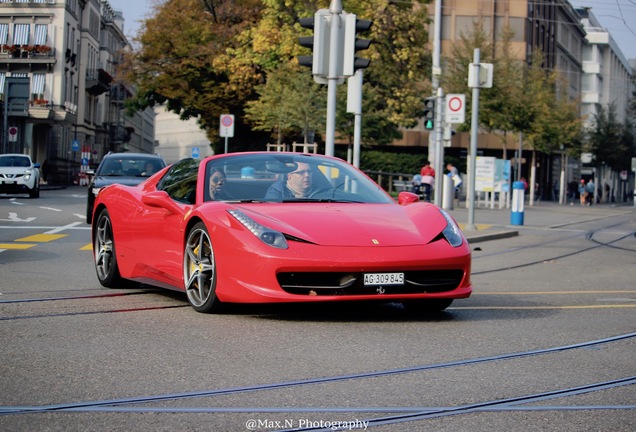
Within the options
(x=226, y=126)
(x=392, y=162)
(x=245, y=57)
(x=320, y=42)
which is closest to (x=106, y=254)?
(x=320, y=42)

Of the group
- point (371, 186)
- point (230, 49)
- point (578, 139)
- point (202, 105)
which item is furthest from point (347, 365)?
point (578, 139)

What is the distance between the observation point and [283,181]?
9.03 m

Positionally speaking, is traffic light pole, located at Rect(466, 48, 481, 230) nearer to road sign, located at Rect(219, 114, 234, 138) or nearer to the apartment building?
road sign, located at Rect(219, 114, 234, 138)

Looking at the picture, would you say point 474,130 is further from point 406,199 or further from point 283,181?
point 283,181

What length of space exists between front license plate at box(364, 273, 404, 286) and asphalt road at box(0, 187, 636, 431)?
30cm

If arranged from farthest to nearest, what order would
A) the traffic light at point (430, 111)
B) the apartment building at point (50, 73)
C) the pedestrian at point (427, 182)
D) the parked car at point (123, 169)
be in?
the apartment building at point (50, 73)
the pedestrian at point (427, 182)
the traffic light at point (430, 111)
the parked car at point (123, 169)

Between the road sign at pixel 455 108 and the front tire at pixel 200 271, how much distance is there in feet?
55.2

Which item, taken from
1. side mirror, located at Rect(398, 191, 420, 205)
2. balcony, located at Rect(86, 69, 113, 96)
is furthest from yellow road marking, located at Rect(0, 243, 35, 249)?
balcony, located at Rect(86, 69, 113, 96)

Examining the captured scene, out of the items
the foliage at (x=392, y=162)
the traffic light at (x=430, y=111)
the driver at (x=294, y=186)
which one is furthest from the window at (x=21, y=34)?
the driver at (x=294, y=186)

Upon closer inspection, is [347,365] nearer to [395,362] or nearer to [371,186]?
[395,362]

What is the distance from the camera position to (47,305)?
878 centimetres

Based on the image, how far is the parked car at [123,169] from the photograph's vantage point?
76.9ft

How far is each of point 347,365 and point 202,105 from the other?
48612mm

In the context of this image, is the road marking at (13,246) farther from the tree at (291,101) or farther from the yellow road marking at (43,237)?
the tree at (291,101)
